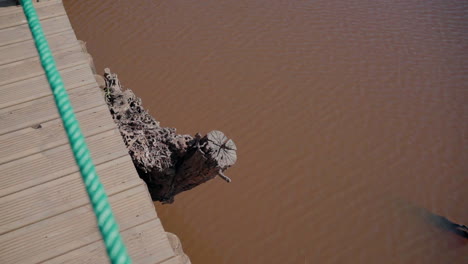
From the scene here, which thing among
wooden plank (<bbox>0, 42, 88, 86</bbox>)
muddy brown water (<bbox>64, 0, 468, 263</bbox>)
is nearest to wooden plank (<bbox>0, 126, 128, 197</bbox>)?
wooden plank (<bbox>0, 42, 88, 86</bbox>)

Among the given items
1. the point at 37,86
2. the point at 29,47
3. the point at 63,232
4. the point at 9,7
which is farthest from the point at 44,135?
the point at 9,7

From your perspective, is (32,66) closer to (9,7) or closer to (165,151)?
(9,7)

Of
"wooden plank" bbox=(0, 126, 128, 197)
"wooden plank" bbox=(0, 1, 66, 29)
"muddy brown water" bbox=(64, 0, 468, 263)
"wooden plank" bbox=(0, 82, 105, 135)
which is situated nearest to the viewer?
"wooden plank" bbox=(0, 126, 128, 197)

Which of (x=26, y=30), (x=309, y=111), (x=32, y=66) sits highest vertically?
(x=26, y=30)

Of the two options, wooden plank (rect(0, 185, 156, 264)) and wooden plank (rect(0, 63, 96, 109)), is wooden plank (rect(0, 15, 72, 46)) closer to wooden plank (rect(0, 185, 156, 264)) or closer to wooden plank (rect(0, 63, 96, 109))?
wooden plank (rect(0, 63, 96, 109))

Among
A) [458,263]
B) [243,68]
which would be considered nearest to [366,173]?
[458,263]

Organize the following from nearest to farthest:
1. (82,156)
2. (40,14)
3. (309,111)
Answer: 1. (82,156)
2. (40,14)
3. (309,111)

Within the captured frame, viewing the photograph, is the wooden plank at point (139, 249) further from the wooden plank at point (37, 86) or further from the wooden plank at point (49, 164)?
the wooden plank at point (37, 86)

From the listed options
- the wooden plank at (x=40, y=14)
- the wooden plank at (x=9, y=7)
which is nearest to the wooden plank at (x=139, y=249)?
the wooden plank at (x=40, y=14)
